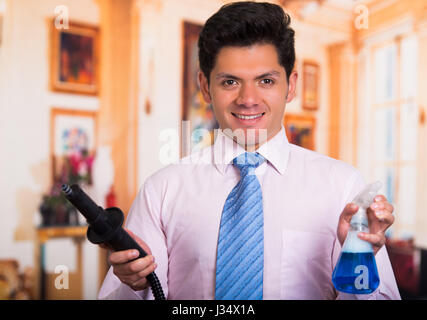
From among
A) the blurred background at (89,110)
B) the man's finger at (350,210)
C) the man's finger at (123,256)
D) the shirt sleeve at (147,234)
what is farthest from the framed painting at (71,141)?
the man's finger at (350,210)

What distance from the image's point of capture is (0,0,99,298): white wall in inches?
102

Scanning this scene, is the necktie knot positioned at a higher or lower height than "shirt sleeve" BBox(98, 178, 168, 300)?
higher

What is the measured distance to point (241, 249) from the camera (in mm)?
679

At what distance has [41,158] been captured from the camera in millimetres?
2664

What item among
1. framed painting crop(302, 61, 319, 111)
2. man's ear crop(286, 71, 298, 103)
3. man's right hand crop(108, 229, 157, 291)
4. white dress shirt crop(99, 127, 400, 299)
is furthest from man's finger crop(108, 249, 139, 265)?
framed painting crop(302, 61, 319, 111)

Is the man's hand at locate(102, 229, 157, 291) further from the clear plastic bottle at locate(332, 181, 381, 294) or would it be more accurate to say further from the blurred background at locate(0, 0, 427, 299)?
the blurred background at locate(0, 0, 427, 299)

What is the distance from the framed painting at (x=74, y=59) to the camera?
2.71 m

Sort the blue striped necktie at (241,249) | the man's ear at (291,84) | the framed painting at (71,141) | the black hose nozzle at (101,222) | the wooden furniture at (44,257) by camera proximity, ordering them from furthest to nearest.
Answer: the framed painting at (71,141) < the wooden furniture at (44,257) < the man's ear at (291,84) < the blue striped necktie at (241,249) < the black hose nozzle at (101,222)

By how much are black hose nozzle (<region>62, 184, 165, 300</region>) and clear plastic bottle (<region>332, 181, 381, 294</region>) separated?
278mm

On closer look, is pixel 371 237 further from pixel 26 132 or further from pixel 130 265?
pixel 26 132

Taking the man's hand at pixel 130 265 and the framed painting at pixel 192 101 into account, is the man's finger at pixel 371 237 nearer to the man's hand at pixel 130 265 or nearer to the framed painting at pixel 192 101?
the man's hand at pixel 130 265

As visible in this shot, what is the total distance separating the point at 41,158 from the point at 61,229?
1.67ft

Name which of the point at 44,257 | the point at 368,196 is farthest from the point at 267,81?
the point at 44,257
